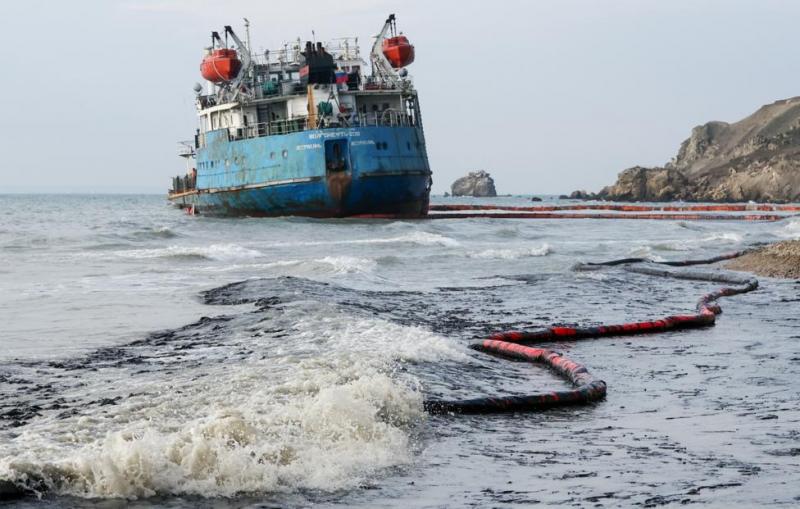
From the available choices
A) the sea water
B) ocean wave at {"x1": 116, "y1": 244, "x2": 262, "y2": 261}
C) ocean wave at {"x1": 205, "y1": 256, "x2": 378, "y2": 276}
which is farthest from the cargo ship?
the sea water

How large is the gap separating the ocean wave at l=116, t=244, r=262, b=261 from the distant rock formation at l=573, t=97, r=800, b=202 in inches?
4251

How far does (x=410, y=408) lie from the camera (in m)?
8.33

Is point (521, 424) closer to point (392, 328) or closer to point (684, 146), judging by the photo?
point (392, 328)

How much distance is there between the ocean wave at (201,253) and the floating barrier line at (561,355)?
13.0m

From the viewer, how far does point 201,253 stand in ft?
95.5

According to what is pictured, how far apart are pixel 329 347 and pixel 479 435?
3946 millimetres

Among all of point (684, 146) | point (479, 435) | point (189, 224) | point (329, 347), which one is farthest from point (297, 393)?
point (684, 146)

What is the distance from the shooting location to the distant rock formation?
5123 inches

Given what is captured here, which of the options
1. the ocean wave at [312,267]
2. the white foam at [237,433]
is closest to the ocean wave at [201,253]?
the ocean wave at [312,267]

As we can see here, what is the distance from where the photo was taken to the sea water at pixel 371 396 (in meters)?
6.14

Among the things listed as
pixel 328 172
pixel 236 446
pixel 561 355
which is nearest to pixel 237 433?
pixel 236 446

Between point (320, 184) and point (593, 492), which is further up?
point (320, 184)

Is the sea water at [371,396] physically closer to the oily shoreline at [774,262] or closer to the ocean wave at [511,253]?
the oily shoreline at [774,262]

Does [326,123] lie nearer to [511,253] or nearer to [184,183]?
[511,253]
